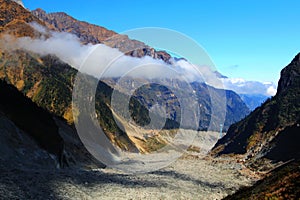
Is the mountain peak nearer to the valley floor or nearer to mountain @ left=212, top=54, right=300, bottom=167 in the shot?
mountain @ left=212, top=54, right=300, bottom=167

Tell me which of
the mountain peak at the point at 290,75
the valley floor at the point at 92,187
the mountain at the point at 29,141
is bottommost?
the valley floor at the point at 92,187

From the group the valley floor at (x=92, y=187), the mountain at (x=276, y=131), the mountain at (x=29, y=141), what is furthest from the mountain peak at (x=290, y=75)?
the mountain at (x=29, y=141)

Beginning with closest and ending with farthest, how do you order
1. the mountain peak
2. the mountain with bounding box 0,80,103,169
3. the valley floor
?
the valley floor → the mountain with bounding box 0,80,103,169 → the mountain peak

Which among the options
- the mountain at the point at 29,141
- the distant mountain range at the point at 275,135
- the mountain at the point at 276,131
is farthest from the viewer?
the mountain at the point at 276,131

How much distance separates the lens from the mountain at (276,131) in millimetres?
116250

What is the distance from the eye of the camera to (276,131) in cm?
13725

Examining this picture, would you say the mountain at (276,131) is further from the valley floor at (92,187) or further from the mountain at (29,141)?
the mountain at (29,141)

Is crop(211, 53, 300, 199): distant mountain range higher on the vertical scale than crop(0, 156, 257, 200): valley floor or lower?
higher

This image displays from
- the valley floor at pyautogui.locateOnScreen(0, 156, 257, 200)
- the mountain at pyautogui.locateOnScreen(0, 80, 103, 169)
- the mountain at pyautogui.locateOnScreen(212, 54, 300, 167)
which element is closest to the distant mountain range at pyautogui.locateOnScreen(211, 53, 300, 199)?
the mountain at pyautogui.locateOnScreen(212, 54, 300, 167)

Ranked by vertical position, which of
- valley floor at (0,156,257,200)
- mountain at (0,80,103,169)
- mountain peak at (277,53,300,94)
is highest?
mountain peak at (277,53,300,94)

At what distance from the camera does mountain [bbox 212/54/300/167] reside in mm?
116250

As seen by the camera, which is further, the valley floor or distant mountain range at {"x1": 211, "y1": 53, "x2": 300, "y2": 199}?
distant mountain range at {"x1": 211, "y1": 53, "x2": 300, "y2": 199}

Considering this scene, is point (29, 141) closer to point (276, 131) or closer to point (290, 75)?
point (276, 131)

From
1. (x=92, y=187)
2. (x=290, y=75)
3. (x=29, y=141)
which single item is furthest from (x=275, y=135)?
(x=92, y=187)
